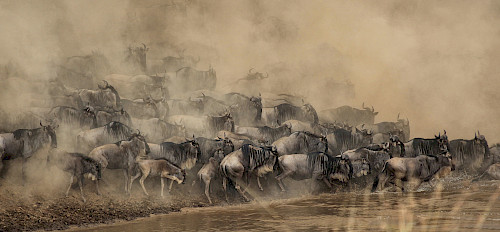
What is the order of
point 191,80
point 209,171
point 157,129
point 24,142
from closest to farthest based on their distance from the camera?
point 24,142 → point 209,171 → point 157,129 → point 191,80

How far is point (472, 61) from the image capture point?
125 ft

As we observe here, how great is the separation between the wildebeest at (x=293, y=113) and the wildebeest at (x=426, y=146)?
5142 mm

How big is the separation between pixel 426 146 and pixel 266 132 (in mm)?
5835

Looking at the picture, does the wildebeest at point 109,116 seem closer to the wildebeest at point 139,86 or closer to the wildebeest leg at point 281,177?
the wildebeest at point 139,86

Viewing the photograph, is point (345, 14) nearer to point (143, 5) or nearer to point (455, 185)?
point (143, 5)

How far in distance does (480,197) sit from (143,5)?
29.6 m

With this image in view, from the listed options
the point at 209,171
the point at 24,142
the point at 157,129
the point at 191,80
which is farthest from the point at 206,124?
the point at 24,142

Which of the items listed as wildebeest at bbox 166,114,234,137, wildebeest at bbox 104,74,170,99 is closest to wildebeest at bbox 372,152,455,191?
wildebeest at bbox 166,114,234,137

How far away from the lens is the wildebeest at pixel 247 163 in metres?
16.2

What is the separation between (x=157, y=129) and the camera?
19453 mm

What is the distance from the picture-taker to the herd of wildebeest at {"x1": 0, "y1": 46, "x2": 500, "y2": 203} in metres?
15.5

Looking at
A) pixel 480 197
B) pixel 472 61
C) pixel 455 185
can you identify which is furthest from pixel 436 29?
pixel 480 197

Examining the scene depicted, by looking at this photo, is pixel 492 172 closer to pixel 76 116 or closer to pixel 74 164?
pixel 74 164

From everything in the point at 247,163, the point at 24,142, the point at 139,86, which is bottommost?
the point at 247,163
